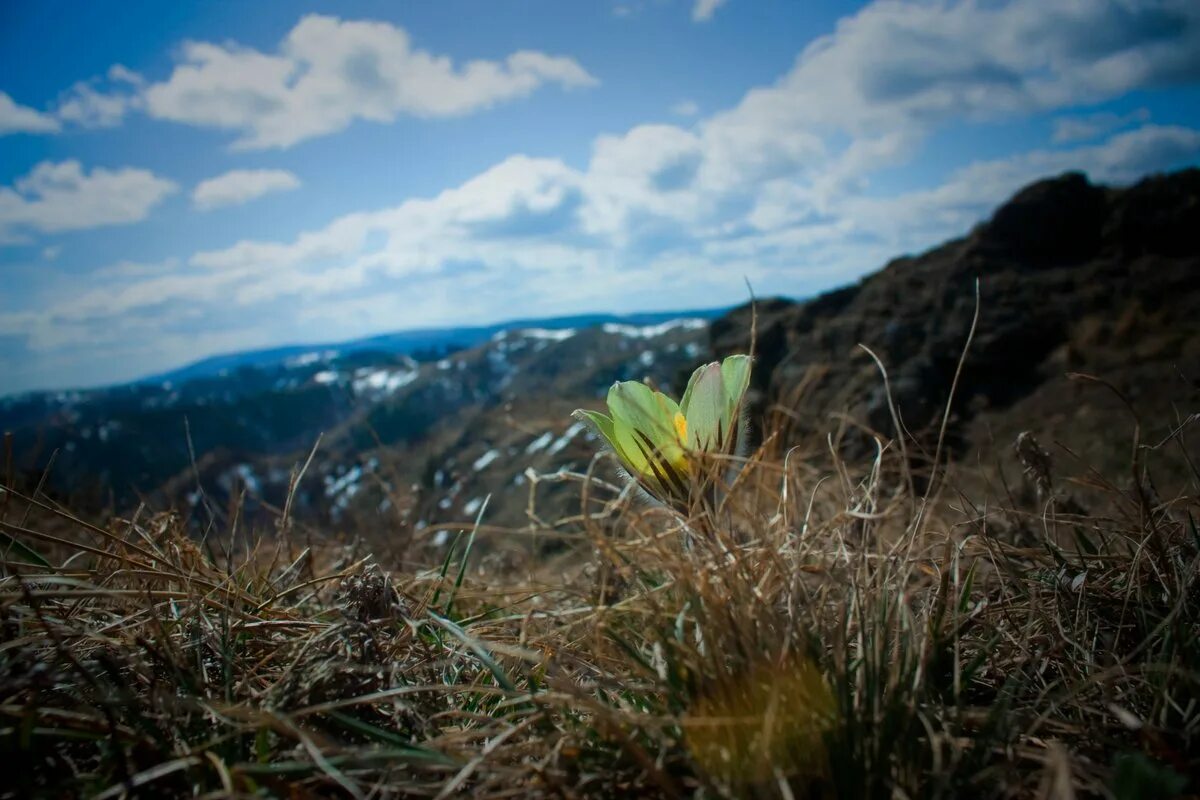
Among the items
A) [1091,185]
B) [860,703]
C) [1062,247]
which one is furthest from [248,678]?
[1091,185]

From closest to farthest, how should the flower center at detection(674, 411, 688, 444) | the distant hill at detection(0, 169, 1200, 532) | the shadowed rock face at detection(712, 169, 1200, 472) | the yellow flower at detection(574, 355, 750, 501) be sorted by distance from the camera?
the yellow flower at detection(574, 355, 750, 501) → the flower center at detection(674, 411, 688, 444) → the distant hill at detection(0, 169, 1200, 532) → the shadowed rock face at detection(712, 169, 1200, 472)

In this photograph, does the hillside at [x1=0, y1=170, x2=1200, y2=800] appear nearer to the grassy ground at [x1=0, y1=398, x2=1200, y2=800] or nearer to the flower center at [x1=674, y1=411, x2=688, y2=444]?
the grassy ground at [x1=0, y1=398, x2=1200, y2=800]

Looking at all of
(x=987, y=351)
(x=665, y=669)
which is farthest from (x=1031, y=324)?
(x=665, y=669)

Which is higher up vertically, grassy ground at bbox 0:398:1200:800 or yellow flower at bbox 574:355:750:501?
yellow flower at bbox 574:355:750:501

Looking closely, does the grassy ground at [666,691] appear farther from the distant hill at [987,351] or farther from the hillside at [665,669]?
the distant hill at [987,351]

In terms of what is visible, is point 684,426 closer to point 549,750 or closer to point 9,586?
point 549,750

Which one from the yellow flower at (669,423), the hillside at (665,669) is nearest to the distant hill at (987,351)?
the yellow flower at (669,423)

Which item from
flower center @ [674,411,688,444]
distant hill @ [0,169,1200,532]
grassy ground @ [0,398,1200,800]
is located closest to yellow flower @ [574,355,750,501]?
flower center @ [674,411,688,444]

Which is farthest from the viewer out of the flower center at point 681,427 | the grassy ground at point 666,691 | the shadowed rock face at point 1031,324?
the shadowed rock face at point 1031,324

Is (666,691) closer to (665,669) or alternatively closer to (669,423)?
(665,669)

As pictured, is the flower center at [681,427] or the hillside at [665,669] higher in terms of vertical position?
the flower center at [681,427]
